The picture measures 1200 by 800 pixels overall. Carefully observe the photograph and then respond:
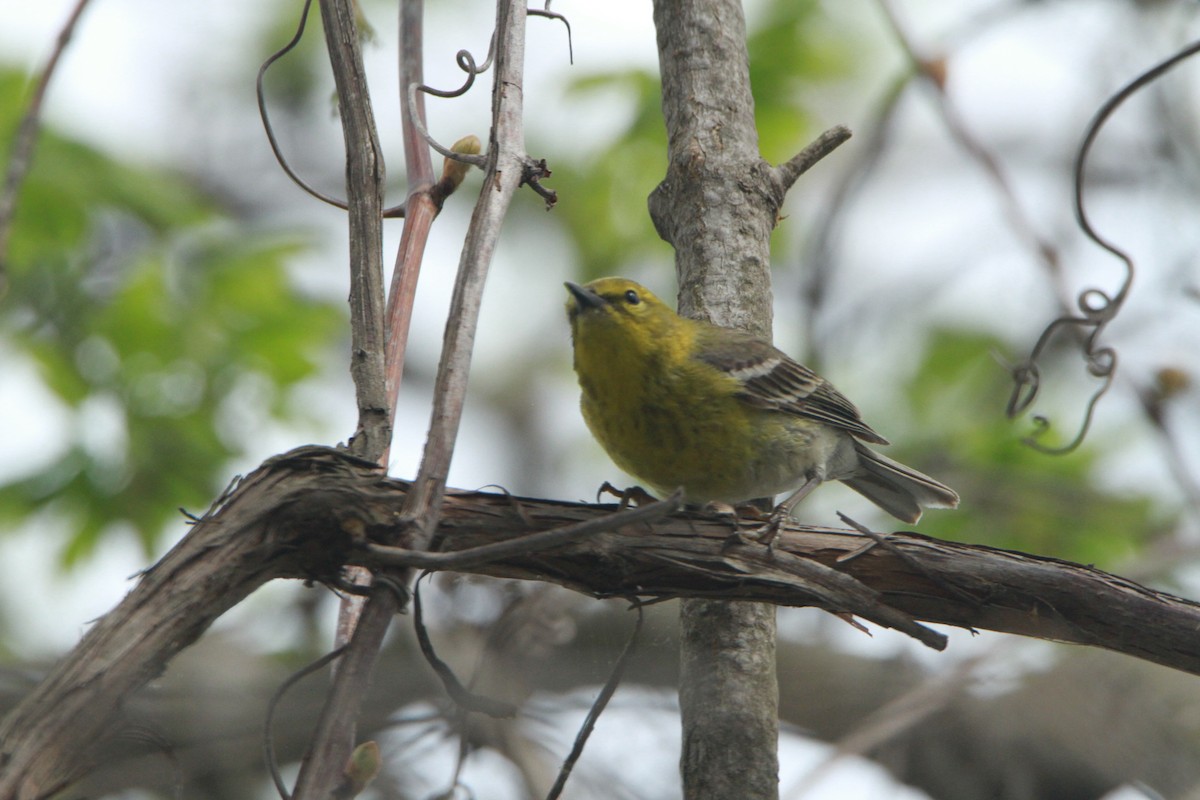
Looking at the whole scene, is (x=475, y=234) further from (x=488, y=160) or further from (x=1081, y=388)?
(x=1081, y=388)

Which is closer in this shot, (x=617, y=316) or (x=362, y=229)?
→ (x=362, y=229)

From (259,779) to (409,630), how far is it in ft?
3.10

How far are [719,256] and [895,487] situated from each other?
77.2 inches

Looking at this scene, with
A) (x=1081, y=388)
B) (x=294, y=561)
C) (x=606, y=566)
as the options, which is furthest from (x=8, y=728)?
(x=1081, y=388)

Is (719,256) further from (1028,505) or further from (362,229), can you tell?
(1028,505)

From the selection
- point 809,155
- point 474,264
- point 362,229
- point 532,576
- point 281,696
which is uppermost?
point 809,155

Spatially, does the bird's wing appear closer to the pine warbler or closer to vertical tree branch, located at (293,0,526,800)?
the pine warbler

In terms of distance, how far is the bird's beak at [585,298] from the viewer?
4453 mm

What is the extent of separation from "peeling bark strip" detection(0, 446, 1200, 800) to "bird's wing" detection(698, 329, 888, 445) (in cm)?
129

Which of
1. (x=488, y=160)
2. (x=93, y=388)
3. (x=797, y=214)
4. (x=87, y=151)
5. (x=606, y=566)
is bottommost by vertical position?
(x=606, y=566)

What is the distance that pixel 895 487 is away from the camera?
5.24m

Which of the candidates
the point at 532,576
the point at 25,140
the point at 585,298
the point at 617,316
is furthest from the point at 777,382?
the point at 25,140

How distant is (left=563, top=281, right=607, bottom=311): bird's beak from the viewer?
4.45 metres

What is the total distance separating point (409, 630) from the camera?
540cm
